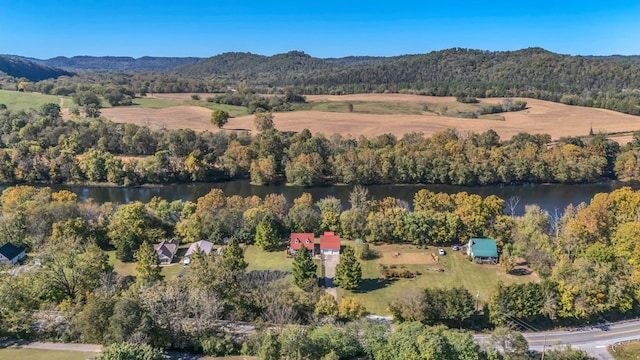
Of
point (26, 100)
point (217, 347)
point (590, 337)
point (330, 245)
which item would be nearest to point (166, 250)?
point (330, 245)

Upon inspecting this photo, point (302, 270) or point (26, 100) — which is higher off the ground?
point (26, 100)

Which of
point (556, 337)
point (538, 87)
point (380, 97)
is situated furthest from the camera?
point (538, 87)

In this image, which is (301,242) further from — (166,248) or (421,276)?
(166,248)

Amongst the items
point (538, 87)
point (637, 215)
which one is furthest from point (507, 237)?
point (538, 87)

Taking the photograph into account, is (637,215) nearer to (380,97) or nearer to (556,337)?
(556,337)

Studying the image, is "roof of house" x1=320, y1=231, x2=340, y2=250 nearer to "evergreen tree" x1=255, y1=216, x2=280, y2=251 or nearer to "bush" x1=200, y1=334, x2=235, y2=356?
"evergreen tree" x1=255, y1=216, x2=280, y2=251

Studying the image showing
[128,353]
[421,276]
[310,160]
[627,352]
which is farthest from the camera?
[310,160]
